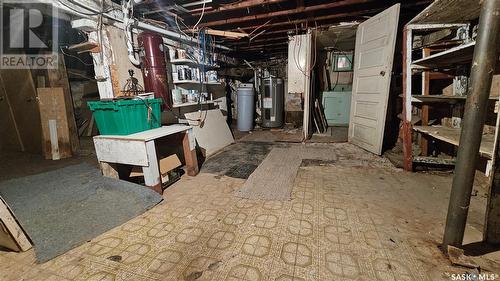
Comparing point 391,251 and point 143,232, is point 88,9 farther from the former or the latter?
point 391,251

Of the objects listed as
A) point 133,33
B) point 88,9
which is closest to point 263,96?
point 133,33

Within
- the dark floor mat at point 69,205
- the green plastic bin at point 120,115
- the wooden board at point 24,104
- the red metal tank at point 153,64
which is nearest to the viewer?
the dark floor mat at point 69,205

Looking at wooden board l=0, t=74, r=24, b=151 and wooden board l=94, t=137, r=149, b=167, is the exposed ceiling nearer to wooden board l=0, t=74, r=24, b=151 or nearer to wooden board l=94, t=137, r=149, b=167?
wooden board l=94, t=137, r=149, b=167

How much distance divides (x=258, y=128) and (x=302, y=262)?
502cm

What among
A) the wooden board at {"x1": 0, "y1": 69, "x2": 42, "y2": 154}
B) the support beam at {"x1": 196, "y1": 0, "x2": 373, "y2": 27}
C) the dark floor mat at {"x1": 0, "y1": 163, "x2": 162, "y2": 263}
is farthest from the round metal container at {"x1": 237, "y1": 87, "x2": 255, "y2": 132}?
the wooden board at {"x1": 0, "y1": 69, "x2": 42, "y2": 154}

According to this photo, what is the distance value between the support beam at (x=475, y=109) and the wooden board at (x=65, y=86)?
5.37 m

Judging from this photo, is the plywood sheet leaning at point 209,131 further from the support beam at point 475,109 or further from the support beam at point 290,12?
the support beam at point 475,109

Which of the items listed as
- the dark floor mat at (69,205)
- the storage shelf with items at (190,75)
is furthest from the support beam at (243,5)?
the dark floor mat at (69,205)

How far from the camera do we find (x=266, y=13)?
347 centimetres

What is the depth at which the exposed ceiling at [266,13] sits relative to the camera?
3011mm

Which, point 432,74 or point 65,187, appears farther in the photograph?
point 432,74

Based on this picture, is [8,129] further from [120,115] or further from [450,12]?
[450,12]

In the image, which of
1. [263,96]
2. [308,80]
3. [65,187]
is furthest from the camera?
[263,96]

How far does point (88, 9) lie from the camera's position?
7.97ft
